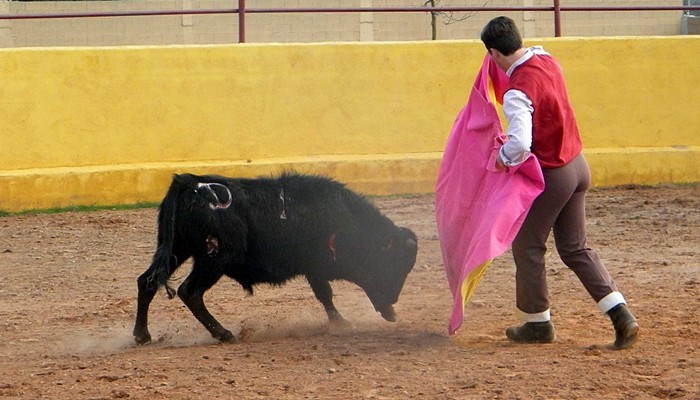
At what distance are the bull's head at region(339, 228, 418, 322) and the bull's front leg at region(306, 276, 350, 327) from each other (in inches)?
6.8

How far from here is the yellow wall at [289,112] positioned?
11156 millimetres

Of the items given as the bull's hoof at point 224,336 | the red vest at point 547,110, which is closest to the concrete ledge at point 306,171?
the bull's hoof at point 224,336

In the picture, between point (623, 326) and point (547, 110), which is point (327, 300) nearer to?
point (623, 326)

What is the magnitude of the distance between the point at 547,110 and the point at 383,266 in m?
1.70

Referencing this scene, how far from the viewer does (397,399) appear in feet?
16.5

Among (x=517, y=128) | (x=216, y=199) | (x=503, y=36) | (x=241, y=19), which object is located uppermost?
(x=241, y=19)

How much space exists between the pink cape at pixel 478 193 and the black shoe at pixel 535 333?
37 centimetres

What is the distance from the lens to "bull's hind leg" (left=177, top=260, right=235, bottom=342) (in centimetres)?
648

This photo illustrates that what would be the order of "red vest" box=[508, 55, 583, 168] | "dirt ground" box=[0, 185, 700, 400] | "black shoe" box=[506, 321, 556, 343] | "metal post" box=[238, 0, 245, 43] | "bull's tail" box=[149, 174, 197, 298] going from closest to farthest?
"dirt ground" box=[0, 185, 700, 400], "red vest" box=[508, 55, 583, 168], "black shoe" box=[506, 321, 556, 343], "bull's tail" box=[149, 174, 197, 298], "metal post" box=[238, 0, 245, 43]

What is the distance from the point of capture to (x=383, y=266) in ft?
22.5

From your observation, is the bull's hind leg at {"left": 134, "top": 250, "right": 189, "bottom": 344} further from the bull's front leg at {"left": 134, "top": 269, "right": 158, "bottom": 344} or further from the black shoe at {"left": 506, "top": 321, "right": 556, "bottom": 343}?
the black shoe at {"left": 506, "top": 321, "right": 556, "bottom": 343}

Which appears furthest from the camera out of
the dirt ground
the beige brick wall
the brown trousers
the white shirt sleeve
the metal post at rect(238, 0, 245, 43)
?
the beige brick wall

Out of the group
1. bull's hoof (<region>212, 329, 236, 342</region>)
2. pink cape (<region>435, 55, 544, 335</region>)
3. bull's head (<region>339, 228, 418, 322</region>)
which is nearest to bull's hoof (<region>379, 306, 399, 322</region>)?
bull's head (<region>339, 228, 418, 322</region>)

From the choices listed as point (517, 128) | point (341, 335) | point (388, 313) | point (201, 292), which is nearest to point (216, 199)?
point (201, 292)
